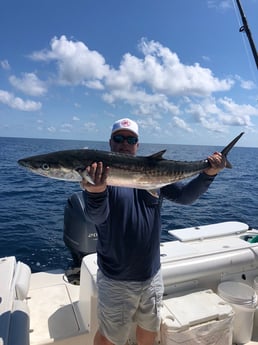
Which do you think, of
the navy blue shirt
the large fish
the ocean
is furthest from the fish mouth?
the ocean

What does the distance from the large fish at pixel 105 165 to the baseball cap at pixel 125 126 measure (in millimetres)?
259

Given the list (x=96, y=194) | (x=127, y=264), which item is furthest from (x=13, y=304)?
(x=96, y=194)

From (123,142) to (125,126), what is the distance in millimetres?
146

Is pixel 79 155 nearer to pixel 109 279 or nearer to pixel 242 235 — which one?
pixel 109 279

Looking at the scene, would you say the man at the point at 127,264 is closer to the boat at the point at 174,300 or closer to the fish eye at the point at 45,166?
the fish eye at the point at 45,166

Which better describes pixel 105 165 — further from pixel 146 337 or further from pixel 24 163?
pixel 146 337

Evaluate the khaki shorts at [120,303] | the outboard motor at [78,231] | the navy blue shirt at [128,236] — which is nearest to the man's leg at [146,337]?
the khaki shorts at [120,303]

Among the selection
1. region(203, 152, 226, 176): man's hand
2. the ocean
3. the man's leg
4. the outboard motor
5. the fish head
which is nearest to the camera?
the fish head

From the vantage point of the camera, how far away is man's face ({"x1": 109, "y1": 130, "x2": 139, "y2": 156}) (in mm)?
2510

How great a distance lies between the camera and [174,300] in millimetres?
3070

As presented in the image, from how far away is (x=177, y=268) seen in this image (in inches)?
123

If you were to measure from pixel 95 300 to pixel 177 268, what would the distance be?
0.91 metres

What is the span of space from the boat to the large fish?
3.62 feet

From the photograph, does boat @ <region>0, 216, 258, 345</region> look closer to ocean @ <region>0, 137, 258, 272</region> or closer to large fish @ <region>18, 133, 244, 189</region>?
large fish @ <region>18, 133, 244, 189</region>
